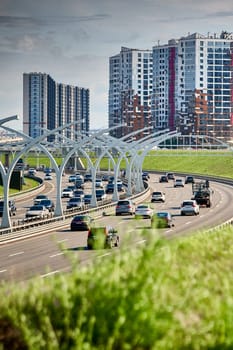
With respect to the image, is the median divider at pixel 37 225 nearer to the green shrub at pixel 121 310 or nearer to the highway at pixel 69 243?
the highway at pixel 69 243

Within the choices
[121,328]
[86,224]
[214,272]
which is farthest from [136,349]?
[86,224]

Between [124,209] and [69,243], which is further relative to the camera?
[124,209]

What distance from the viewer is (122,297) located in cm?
1491

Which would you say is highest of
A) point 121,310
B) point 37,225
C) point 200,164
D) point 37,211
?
point 121,310

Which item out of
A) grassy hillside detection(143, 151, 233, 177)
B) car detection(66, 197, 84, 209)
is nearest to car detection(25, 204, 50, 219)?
car detection(66, 197, 84, 209)

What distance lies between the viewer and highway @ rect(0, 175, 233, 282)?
3103 centimetres

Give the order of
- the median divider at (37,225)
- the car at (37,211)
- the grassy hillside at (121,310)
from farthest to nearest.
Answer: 1. the car at (37,211)
2. the median divider at (37,225)
3. the grassy hillside at (121,310)

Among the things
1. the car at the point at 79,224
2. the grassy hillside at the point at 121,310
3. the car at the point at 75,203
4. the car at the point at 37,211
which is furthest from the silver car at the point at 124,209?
the grassy hillside at the point at 121,310

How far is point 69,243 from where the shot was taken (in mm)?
51938

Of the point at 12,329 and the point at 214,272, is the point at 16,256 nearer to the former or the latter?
the point at 214,272

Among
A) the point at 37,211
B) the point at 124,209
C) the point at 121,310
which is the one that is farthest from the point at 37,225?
the point at 121,310

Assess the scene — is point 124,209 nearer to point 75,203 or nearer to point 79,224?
point 75,203

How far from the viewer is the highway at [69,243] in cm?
3103

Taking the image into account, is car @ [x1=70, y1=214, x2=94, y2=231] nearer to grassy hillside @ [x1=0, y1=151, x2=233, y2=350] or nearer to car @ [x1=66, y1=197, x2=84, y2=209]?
car @ [x1=66, y1=197, x2=84, y2=209]
